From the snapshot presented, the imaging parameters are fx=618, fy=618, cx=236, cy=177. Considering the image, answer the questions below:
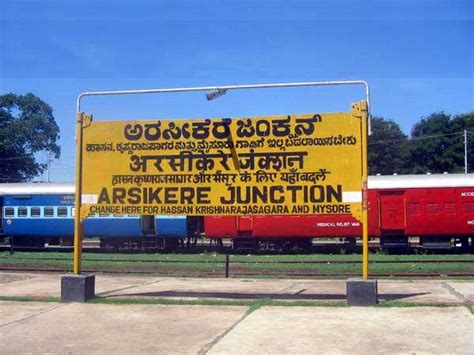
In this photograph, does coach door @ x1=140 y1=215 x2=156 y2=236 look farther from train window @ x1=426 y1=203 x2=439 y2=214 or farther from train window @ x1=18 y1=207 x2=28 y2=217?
train window @ x1=426 y1=203 x2=439 y2=214

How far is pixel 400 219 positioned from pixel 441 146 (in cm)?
4752

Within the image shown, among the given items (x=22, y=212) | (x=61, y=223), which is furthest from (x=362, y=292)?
(x=22, y=212)

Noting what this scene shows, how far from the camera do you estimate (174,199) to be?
12.8m

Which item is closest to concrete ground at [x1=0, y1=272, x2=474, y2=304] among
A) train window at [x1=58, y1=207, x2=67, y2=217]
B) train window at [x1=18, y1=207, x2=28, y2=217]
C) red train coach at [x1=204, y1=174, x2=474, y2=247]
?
red train coach at [x1=204, y1=174, x2=474, y2=247]

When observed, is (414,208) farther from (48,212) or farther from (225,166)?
(48,212)

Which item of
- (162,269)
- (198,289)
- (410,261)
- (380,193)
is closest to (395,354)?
(198,289)

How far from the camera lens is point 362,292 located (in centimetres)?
1135

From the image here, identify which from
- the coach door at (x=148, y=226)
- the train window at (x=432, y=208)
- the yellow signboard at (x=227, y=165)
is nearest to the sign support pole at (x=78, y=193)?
the yellow signboard at (x=227, y=165)

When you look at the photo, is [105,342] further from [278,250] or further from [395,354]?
[278,250]

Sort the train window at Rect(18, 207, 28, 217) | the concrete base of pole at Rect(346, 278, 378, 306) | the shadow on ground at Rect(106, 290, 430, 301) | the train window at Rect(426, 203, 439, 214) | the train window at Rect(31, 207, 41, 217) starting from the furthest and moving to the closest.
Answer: the train window at Rect(18, 207, 28, 217)
the train window at Rect(31, 207, 41, 217)
the train window at Rect(426, 203, 439, 214)
the shadow on ground at Rect(106, 290, 430, 301)
the concrete base of pole at Rect(346, 278, 378, 306)

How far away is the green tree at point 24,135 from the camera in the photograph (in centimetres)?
6644

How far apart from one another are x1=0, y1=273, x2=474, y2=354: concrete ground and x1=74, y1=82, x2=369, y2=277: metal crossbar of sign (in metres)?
1.53

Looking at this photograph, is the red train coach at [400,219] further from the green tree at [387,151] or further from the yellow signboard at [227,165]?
the green tree at [387,151]

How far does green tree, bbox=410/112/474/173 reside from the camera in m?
70.1
